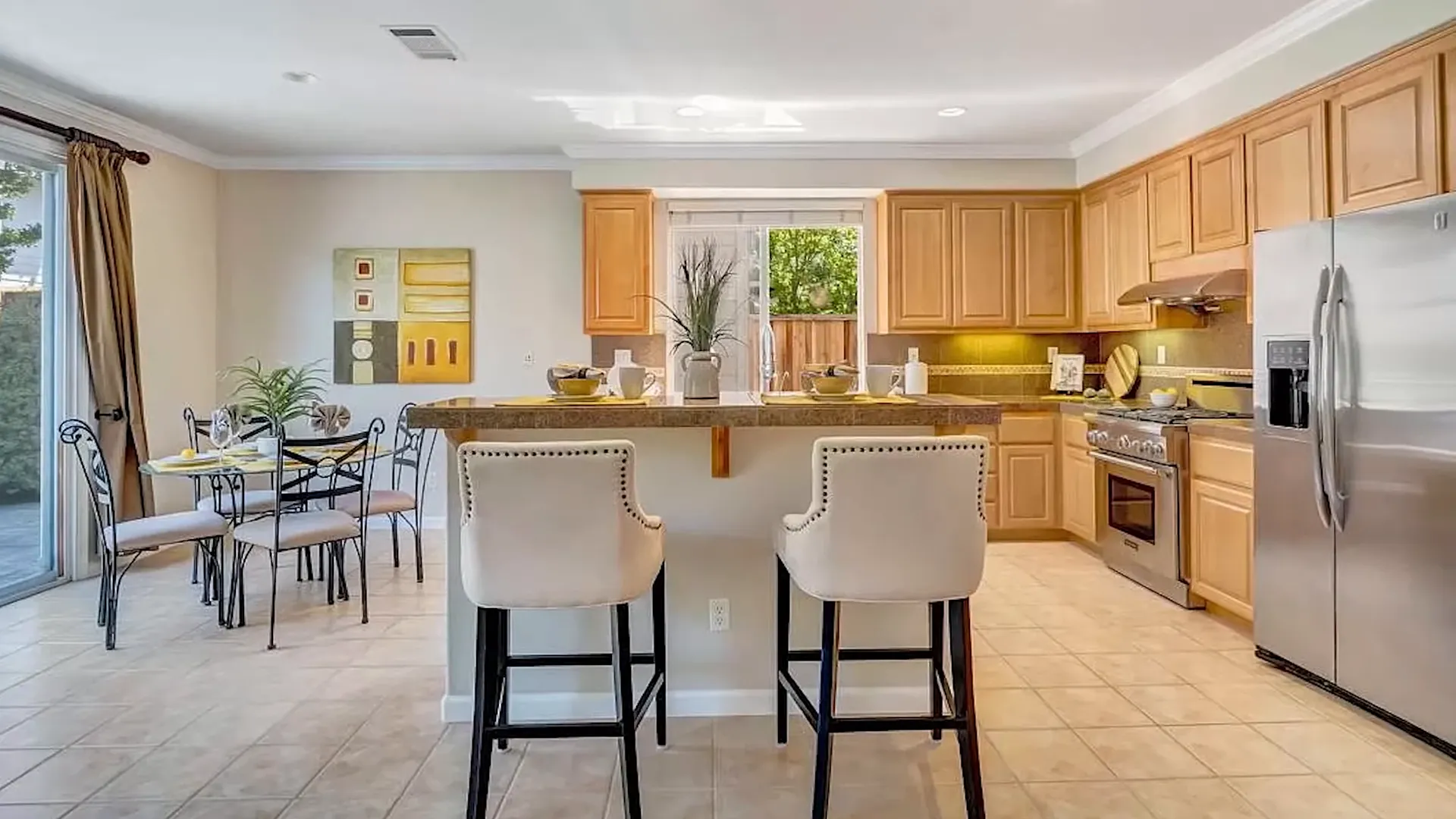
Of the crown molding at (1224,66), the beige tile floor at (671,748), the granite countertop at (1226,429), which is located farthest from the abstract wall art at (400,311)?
the granite countertop at (1226,429)

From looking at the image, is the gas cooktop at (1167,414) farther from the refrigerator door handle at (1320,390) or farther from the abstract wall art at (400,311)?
the abstract wall art at (400,311)

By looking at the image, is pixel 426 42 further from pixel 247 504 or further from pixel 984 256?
pixel 984 256

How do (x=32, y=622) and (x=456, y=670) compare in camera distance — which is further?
(x=32, y=622)

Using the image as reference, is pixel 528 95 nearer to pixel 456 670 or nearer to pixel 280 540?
pixel 280 540

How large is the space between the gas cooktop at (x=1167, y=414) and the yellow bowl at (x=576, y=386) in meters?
2.94

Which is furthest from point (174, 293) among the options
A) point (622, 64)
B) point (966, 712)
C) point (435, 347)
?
point (966, 712)

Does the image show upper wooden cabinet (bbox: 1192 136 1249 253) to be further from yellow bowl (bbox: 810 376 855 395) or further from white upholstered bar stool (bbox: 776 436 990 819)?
white upholstered bar stool (bbox: 776 436 990 819)

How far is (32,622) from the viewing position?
382cm

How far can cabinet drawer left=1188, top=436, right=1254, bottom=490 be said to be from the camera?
11.8 feet

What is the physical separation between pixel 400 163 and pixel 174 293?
164 cm

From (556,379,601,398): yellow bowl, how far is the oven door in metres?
2.95

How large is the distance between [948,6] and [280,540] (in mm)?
3507

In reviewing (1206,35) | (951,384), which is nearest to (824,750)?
(1206,35)

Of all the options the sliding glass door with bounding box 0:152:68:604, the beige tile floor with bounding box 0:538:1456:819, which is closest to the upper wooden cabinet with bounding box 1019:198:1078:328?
the beige tile floor with bounding box 0:538:1456:819
